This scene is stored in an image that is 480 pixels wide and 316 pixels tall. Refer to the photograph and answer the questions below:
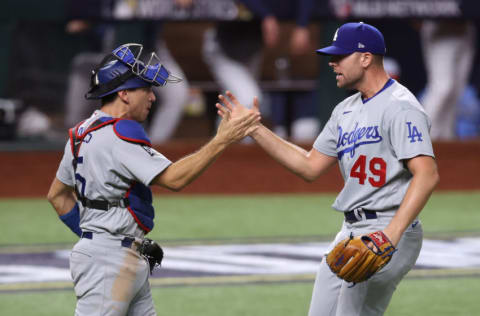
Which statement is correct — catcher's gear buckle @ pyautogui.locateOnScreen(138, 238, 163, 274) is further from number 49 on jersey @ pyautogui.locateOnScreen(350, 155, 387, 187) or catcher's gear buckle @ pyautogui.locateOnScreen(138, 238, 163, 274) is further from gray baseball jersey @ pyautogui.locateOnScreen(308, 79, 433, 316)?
number 49 on jersey @ pyautogui.locateOnScreen(350, 155, 387, 187)

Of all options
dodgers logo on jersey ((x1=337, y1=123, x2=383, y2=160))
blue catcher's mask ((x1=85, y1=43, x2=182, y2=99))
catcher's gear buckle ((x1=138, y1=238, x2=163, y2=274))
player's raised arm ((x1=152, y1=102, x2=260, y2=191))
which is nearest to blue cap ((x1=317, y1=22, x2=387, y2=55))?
dodgers logo on jersey ((x1=337, y1=123, x2=383, y2=160))

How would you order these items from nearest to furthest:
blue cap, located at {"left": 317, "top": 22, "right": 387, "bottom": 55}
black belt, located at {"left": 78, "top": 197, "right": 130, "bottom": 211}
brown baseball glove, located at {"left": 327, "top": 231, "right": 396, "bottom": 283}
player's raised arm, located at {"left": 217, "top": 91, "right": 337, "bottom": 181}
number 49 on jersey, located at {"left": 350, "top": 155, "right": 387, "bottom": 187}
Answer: brown baseball glove, located at {"left": 327, "top": 231, "right": 396, "bottom": 283} < black belt, located at {"left": 78, "top": 197, "right": 130, "bottom": 211} < number 49 on jersey, located at {"left": 350, "top": 155, "right": 387, "bottom": 187} < blue cap, located at {"left": 317, "top": 22, "right": 387, "bottom": 55} < player's raised arm, located at {"left": 217, "top": 91, "right": 337, "bottom": 181}

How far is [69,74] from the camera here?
1316cm

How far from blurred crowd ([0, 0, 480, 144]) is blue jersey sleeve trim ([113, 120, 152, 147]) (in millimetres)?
8398

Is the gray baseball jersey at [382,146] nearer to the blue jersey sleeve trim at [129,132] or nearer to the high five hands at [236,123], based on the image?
the high five hands at [236,123]

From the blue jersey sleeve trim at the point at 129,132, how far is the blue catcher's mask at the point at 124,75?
156 millimetres

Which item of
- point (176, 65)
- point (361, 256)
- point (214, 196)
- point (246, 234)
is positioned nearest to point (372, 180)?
point (361, 256)

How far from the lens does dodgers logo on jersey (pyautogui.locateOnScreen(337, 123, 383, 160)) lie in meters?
4.05

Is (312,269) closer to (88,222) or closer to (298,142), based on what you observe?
(88,222)

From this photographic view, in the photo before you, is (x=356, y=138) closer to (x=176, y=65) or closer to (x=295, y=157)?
(x=295, y=157)

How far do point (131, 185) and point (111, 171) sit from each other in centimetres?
11

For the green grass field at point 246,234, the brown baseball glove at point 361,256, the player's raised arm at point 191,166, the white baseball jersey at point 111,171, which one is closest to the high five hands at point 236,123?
the player's raised arm at point 191,166

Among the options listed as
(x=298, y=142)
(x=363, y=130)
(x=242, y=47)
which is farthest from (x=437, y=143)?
(x=363, y=130)

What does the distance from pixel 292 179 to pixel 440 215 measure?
2674 millimetres
